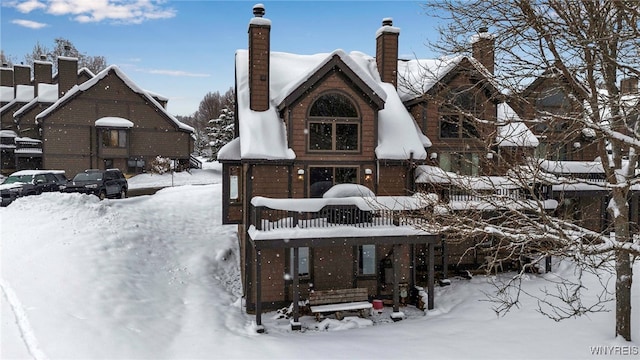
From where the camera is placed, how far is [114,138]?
34719 millimetres

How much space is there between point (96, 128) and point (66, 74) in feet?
21.6

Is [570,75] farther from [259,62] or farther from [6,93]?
[6,93]

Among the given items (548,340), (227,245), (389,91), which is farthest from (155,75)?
(548,340)

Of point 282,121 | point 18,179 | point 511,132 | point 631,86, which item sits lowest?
point 18,179

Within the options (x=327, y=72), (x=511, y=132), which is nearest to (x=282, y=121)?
(x=327, y=72)

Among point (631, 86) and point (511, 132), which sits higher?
point (631, 86)

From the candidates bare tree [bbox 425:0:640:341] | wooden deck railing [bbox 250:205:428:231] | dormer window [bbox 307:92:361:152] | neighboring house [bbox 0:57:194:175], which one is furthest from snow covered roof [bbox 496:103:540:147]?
neighboring house [bbox 0:57:194:175]

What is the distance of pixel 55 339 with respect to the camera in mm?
9859

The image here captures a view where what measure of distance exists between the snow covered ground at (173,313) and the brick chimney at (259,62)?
7645mm

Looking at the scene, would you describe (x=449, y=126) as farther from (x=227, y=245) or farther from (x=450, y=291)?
(x=227, y=245)

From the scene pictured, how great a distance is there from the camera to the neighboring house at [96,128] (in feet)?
109

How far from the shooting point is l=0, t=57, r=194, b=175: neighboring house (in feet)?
109

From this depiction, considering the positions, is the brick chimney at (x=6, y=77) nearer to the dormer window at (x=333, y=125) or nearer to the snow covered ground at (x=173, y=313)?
the snow covered ground at (x=173, y=313)

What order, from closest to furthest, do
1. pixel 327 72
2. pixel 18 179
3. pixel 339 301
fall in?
pixel 339 301, pixel 327 72, pixel 18 179
